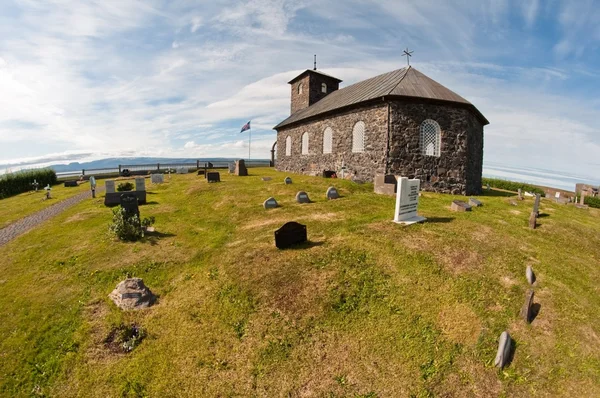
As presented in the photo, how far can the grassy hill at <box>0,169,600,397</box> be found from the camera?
20.1ft

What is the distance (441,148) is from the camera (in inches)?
821

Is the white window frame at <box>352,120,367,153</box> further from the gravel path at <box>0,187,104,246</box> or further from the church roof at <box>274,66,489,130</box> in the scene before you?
the gravel path at <box>0,187,104,246</box>

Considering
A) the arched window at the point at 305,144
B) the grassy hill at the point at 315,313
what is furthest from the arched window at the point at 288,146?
the grassy hill at the point at 315,313

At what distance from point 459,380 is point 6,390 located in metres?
9.14

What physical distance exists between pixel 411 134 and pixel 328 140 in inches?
320

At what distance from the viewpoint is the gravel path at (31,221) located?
574 inches

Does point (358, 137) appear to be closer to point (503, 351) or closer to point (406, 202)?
point (406, 202)

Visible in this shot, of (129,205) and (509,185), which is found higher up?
(509,185)

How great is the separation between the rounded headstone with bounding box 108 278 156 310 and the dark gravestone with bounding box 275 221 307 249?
426 cm

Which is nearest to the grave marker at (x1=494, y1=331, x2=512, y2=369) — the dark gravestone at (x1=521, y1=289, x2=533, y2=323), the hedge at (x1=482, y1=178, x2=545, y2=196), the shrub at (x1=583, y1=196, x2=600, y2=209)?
the dark gravestone at (x1=521, y1=289, x2=533, y2=323)

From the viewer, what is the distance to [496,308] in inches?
302

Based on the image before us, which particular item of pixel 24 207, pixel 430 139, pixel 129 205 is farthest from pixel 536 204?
pixel 24 207

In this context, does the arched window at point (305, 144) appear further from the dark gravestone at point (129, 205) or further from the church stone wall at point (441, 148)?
the dark gravestone at point (129, 205)

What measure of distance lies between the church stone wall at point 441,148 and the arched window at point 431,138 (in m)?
0.24
